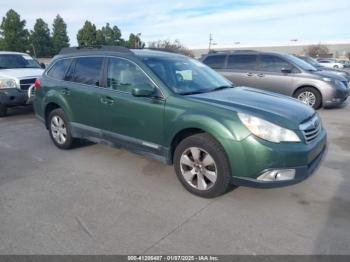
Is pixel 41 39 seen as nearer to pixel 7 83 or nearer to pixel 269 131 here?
pixel 7 83

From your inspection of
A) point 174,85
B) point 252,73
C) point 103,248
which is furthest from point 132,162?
point 252,73

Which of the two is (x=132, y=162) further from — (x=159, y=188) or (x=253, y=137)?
(x=253, y=137)

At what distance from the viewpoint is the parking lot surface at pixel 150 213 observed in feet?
9.65

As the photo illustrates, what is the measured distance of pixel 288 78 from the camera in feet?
31.4

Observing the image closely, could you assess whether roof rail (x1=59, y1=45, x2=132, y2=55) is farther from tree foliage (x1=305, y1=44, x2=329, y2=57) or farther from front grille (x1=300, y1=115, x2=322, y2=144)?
tree foliage (x1=305, y1=44, x2=329, y2=57)

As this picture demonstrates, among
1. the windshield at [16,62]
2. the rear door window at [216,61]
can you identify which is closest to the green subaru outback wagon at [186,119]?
the windshield at [16,62]

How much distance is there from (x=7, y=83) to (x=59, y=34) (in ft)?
182

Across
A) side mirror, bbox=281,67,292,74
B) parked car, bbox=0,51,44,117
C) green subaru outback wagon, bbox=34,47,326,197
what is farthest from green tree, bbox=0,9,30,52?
green subaru outback wagon, bbox=34,47,326,197

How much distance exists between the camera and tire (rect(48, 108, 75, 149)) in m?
5.49

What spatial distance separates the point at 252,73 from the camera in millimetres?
10039

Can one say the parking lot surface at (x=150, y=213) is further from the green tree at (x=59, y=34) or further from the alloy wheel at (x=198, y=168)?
the green tree at (x=59, y=34)

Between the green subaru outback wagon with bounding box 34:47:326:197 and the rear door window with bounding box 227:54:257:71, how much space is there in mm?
5484

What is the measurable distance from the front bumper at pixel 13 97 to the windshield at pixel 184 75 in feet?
17.6

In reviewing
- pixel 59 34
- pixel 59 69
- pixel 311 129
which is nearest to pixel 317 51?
pixel 59 34
